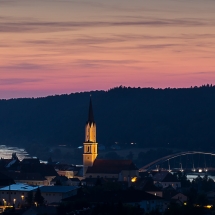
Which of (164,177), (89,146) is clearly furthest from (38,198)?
(89,146)

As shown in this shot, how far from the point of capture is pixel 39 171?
397ft

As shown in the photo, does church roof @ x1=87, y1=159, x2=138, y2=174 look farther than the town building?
Yes

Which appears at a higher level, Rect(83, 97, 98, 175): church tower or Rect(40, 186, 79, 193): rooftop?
Rect(83, 97, 98, 175): church tower

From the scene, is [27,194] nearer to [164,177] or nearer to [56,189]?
[56,189]

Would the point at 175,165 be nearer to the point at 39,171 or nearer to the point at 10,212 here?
the point at 39,171

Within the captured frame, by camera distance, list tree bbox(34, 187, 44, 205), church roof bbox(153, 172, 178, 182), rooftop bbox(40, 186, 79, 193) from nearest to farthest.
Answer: tree bbox(34, 187, 44, 205) → rooftop bbox(40, 186, 79, 193) → church roof bbox(153, 172, 178, 182)

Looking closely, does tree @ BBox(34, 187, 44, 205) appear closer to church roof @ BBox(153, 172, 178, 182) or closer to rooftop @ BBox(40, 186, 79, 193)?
rooftop @ BBox(40, 186, 79, 193)

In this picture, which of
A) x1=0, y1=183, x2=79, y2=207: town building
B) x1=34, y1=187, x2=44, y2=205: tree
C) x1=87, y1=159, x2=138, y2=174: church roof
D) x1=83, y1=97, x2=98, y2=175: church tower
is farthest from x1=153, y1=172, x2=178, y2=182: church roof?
x1=34, y1=187, x2=44, y2=205: tree

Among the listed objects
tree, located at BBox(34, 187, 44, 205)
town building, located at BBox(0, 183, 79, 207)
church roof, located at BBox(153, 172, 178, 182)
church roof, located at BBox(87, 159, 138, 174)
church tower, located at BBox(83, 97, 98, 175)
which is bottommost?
tree, located at BBox(34, 187, 44, 205)

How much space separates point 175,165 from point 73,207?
118 m

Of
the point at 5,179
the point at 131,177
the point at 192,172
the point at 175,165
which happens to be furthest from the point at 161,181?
the point at 175,165

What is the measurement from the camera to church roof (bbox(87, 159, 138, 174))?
415ft

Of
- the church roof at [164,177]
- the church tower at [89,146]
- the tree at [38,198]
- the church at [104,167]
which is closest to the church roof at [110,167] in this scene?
the church at [104,167]

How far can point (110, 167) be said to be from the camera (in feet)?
417
